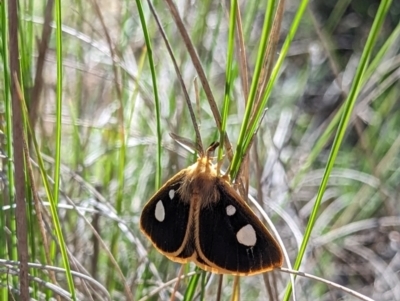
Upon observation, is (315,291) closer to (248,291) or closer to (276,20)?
(248,291)

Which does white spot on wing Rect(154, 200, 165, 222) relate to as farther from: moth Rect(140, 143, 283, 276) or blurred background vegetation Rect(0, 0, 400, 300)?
blurred background vegetation Rect(0, 0, 400, 300)

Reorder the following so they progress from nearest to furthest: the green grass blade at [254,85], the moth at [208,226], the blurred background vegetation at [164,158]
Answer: the green grass blade at [254,85] → the moth at [208,226] → the blurred background vegetation at [164,158]

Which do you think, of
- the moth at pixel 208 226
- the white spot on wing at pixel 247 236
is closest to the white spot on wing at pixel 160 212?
the moth at pixel 208 226

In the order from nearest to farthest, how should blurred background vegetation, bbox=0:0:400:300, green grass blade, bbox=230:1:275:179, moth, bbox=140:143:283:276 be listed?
1. green grass blade, bbox=230:1:275:179
2. moth, bbox=140:143:283:276
3. blurred background vegetation, bbox=0:0:400:300

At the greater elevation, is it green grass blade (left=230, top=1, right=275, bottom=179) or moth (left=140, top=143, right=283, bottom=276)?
green grass blade (left=230, top=1, right=275, bottom=179)

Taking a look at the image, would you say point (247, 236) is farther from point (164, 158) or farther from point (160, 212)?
point (164, 158)

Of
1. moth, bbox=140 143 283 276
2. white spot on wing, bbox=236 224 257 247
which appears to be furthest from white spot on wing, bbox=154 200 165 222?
white spot on wing, bbox=236 224 257 247

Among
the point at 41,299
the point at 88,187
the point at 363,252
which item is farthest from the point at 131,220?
the point at 363,252

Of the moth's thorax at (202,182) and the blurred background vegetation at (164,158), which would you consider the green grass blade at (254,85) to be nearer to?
the moth's thorax at (202,182)
